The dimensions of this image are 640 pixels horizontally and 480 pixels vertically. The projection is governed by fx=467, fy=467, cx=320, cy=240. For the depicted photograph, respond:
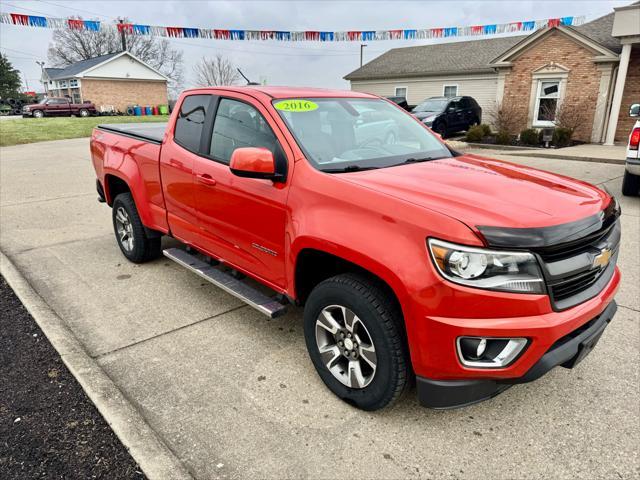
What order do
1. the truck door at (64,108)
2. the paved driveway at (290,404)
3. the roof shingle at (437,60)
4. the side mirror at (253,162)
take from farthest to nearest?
the truck door at (64,108)
the roof shingle at (437,60)
the side mirror at (253,162)
the paved driveway at (290,404)

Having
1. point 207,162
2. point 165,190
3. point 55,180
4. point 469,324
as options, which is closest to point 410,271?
point 469,324

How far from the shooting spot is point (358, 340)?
2.57 meters

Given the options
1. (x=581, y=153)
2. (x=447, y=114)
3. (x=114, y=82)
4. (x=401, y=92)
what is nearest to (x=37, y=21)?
(x=447, y=114)

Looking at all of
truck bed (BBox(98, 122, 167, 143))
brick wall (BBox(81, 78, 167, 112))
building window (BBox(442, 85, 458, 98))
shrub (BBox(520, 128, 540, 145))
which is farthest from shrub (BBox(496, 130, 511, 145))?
brick wall (BBox(81, 78, 167, 112))

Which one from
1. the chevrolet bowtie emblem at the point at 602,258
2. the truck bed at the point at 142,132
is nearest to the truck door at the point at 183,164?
the truck bed at the point at 142,132

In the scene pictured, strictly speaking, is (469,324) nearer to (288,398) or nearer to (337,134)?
(288,398)

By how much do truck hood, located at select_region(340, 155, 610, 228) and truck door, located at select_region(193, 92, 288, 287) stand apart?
22.9 inches

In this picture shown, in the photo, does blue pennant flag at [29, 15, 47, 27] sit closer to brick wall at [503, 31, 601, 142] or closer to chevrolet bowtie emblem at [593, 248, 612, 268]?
brick wall at [503, 31, 601, 142]

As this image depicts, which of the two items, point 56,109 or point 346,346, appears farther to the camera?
point 56,109

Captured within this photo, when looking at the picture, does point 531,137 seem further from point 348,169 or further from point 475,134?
point 348,169

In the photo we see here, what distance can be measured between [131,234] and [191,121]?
62.7 inches

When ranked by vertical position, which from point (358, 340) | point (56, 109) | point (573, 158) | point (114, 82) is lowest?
point (573, 158)

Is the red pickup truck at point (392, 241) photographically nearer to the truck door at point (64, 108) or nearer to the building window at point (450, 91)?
the building window at point (450, 91)

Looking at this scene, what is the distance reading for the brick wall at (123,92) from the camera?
145 feet
